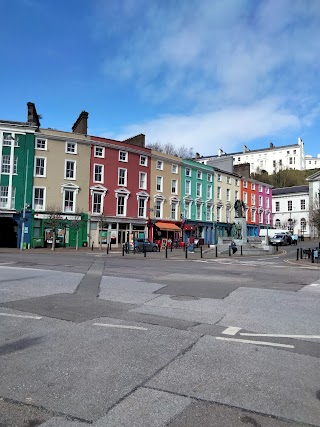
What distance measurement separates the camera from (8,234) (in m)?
40.1

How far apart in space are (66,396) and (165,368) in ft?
4.40

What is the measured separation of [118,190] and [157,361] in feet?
139

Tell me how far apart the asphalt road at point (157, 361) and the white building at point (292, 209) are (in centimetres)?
7886

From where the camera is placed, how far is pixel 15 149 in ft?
131

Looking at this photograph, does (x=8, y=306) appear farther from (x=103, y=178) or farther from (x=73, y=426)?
(x=103, y=178)

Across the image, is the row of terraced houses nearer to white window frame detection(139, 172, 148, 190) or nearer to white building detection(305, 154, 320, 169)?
white window frame detection(139, 172, 148, 190)

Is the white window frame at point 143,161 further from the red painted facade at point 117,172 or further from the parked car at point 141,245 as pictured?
the parked car at point 141,245

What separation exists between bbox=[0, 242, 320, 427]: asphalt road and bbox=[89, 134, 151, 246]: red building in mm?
35062

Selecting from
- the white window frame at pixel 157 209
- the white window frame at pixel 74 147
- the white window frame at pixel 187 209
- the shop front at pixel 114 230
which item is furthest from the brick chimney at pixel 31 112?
the white window frame at pixel 187 209

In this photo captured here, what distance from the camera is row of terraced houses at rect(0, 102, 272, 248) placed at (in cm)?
3981

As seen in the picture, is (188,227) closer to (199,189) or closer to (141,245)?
(199,189)

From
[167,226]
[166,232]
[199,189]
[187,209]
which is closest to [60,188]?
[167,226]

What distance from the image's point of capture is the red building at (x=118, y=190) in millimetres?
44562

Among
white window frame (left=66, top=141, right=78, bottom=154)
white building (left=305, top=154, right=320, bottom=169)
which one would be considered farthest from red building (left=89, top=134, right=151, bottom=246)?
white building (left=305, top=154, right=320, bottom=169)
